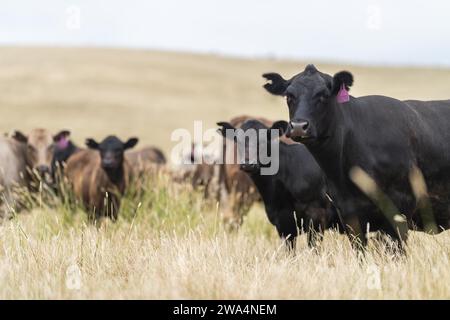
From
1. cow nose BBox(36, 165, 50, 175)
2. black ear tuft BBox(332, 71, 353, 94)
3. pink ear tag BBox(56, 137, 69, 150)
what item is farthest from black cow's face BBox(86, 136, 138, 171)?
black ear tuft BBox(332, 71, 353, 94)

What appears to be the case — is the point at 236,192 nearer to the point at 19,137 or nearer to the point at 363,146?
the point at 19,137

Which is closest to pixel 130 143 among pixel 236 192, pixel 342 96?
pixel 236 192

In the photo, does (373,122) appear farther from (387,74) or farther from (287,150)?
(387,74)

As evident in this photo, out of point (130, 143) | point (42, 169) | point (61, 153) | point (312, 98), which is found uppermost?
point (312, 98)

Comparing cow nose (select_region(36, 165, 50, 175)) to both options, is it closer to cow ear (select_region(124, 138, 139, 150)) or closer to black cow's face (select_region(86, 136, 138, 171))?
black cow's face (select_region(86, 136, 138, 171))

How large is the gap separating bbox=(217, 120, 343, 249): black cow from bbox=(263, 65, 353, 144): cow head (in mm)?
1702

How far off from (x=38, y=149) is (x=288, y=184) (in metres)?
5.46

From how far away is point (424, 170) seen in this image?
6551 millimetres

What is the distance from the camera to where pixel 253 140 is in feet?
27.6

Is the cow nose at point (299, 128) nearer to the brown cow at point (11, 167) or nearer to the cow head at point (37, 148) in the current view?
the brown cow at point (11, 167)

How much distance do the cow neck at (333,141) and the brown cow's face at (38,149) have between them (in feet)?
21.5

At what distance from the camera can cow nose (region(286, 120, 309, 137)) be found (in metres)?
5.96
